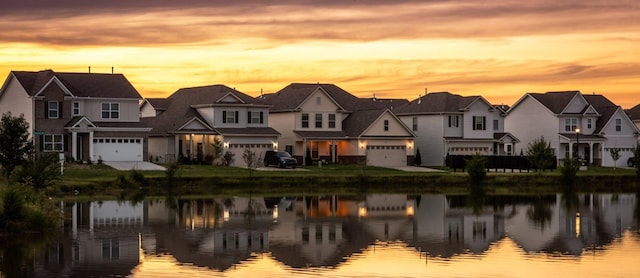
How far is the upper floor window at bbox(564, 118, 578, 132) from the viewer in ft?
343

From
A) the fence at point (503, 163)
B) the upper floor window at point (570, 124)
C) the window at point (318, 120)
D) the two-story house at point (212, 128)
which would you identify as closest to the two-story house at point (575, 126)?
the upper floor window at point (570, 124)

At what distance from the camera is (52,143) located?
8188 centimetres

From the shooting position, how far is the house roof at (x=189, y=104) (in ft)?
296

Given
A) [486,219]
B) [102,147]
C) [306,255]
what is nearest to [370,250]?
[306,255]

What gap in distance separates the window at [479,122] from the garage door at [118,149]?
31.7 meters

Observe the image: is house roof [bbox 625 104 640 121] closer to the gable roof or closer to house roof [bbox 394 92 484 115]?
house roof [bbox 394 92 484 115]

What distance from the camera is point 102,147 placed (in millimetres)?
83062

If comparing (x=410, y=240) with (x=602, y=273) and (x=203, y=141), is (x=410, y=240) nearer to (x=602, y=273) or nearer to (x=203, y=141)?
(x=602, y=273)

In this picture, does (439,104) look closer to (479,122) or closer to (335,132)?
Result: (479,122)

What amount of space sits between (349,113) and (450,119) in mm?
8984

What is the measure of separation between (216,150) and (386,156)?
1694 centimetres

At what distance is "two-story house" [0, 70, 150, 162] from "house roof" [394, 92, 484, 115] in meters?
27.7

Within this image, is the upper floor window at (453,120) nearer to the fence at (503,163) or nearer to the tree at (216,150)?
the fence at (503,163)

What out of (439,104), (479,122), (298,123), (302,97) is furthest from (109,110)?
(479,122)
